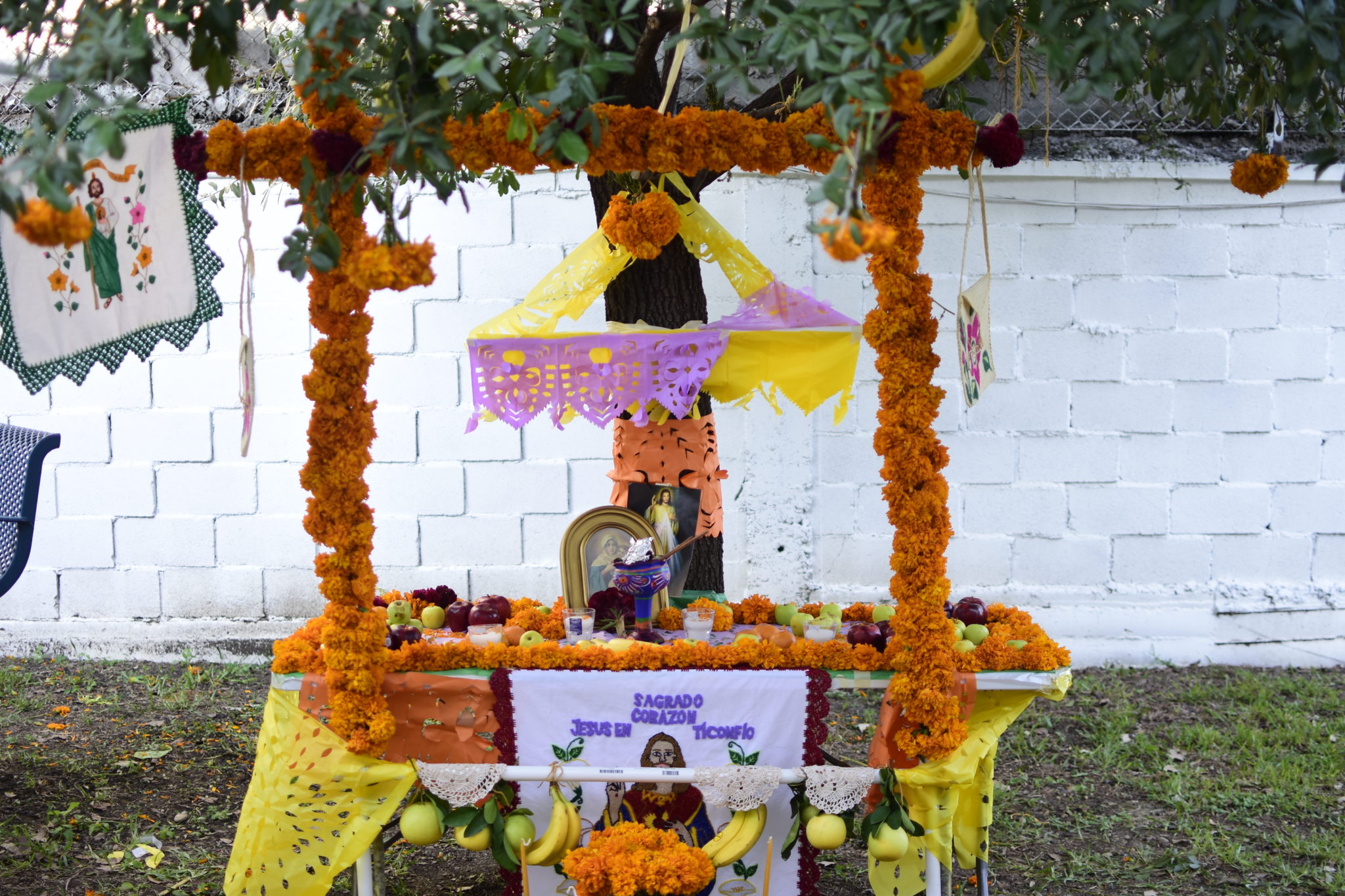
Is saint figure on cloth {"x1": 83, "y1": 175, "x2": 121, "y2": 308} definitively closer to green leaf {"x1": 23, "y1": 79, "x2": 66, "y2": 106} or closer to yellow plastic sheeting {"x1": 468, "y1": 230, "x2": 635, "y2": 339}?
green leaf {"x1": 23, "y1": 79, "x2": 66, "y2": 106}

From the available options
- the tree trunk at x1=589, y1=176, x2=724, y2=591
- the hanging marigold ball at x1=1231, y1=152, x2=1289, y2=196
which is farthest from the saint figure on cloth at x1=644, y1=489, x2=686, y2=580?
the hanging marigold ball at x1=1231, y1=152, x2=1289, y2=196

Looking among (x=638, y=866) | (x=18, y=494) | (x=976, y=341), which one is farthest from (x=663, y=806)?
(x=18, y=494)

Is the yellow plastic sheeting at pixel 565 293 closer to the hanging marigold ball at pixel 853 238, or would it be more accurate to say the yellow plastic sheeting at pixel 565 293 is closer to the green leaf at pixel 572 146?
the green leaf at pixel 572 146

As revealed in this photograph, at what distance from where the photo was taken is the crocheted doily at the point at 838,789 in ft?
8.44

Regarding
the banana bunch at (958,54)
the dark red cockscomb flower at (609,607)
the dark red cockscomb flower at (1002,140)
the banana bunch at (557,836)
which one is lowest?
the banana bunch at (557,836)

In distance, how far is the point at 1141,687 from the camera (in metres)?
4.74

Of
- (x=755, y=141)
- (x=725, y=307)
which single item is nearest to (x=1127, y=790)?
(x=725, y=307)

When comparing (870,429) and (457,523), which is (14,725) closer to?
(457,523)

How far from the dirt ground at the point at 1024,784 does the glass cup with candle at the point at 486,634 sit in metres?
0.82

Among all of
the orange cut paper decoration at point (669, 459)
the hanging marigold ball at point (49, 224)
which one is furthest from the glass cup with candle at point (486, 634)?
the hanging marigold ball at point (49, 224)

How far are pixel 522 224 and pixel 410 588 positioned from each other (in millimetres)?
1746

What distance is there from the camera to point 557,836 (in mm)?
2605

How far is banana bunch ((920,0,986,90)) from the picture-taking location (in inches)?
91.7

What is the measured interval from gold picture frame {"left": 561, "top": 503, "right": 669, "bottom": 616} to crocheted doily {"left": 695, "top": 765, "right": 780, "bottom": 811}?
60cm
